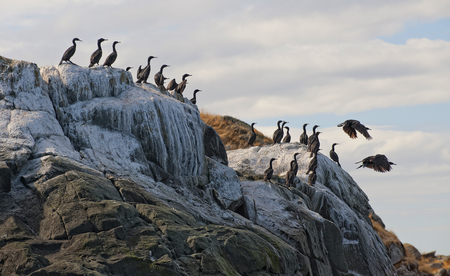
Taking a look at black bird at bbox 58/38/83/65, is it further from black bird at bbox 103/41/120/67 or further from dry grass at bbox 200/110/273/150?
dry grass at bbox 200/110/273/150

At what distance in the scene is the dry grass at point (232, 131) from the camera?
1560 inches

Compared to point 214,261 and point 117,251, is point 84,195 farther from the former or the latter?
point 214,261

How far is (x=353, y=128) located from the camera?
1991 cm

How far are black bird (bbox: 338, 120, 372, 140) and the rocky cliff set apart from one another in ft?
10.6

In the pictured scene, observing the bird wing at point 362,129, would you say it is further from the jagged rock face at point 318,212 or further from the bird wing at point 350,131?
the jagged rock face at point 318,212

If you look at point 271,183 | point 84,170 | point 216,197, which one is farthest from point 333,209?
point 84,170

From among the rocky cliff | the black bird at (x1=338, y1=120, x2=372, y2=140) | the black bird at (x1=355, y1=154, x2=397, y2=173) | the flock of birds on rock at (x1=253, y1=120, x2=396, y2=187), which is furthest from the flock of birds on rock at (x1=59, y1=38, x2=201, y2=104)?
the black bird at (x1=355, y1=154, x2=397, y2=173)

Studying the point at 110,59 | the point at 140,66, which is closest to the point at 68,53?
the point at 110,59

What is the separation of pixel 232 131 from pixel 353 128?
21.5 metres

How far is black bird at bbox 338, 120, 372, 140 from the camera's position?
1906 centimetres

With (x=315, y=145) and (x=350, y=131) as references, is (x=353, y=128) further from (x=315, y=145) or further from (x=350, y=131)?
(x=315, y=145)

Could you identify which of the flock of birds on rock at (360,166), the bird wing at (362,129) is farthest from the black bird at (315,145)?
the bird wing at (362,129)

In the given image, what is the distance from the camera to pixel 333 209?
2233cm

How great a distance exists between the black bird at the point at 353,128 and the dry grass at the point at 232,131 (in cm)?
1855
